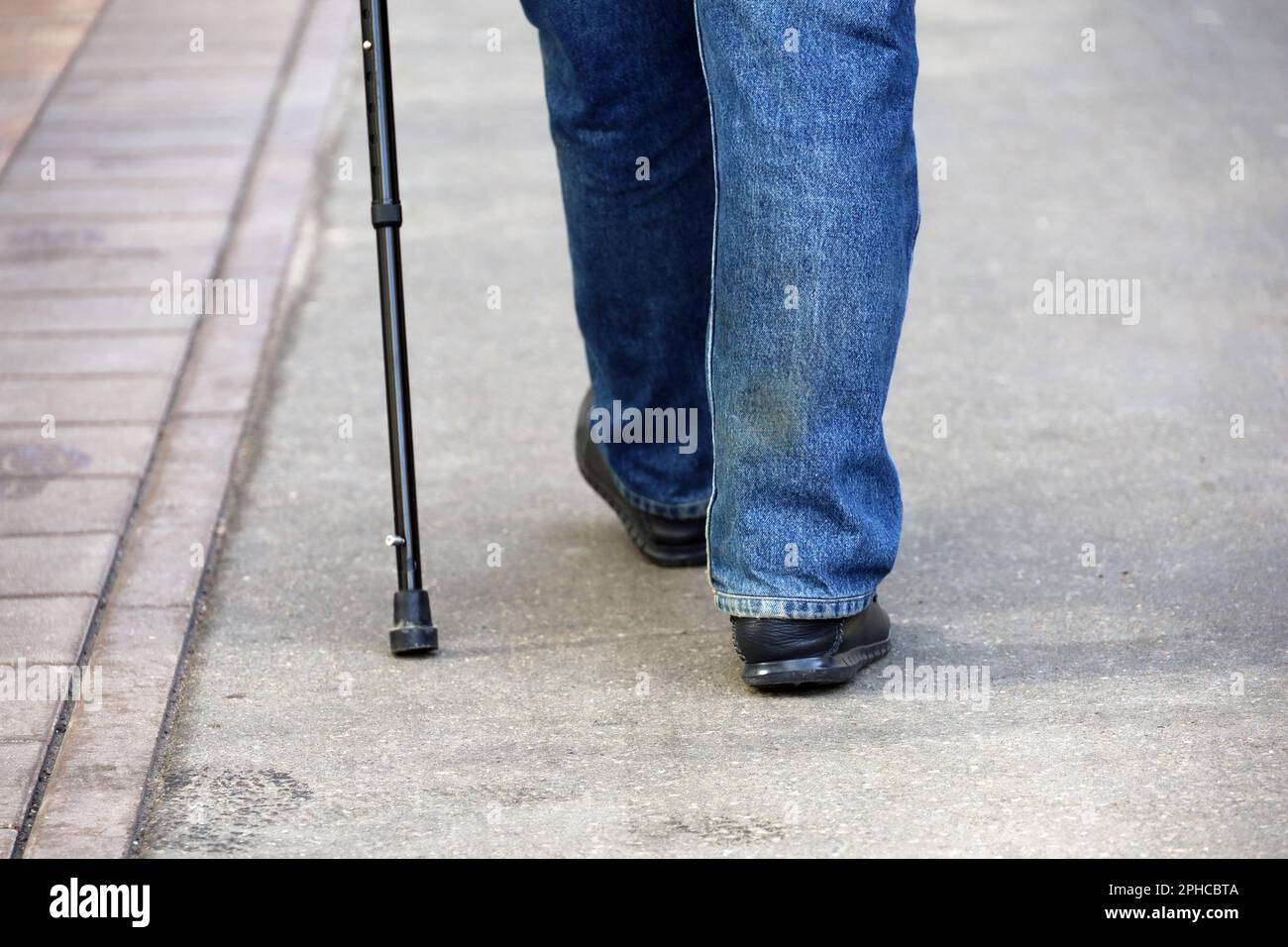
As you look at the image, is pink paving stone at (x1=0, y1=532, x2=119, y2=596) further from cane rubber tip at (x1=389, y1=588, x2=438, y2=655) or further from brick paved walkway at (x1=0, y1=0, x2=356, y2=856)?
cane rubber tip at (x1=389, y1=588, x2=438, y2=655)

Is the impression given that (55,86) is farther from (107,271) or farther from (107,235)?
(107,271)

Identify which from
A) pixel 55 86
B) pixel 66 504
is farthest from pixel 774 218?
pixel 55 86

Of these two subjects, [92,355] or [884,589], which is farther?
[92,355]

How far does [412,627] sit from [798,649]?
513 mm

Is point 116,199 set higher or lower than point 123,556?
higher

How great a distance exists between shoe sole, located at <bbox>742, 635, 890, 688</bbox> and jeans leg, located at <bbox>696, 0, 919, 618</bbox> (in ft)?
0.21

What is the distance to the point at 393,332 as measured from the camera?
2.30 m

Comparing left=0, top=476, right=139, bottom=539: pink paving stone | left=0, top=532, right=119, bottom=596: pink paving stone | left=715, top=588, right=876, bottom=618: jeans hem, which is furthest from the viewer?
left=0, top=476, right=139, bottom=539: pink paving stone

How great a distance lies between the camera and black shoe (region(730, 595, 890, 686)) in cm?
214

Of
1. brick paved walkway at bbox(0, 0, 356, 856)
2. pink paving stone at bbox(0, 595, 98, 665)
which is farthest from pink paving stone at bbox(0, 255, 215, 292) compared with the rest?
pink paving stone at bbox(0, 595, 98, 665)

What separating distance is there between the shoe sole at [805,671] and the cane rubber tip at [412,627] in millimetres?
425

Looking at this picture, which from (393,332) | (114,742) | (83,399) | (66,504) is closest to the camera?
(114,742)

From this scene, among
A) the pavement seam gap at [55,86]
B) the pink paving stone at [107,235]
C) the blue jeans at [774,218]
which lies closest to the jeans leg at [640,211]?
the blue jeans at [774,218]

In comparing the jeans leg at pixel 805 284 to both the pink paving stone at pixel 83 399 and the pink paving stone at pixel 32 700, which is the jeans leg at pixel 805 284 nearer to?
the pink paving stone at pixel 32 700
